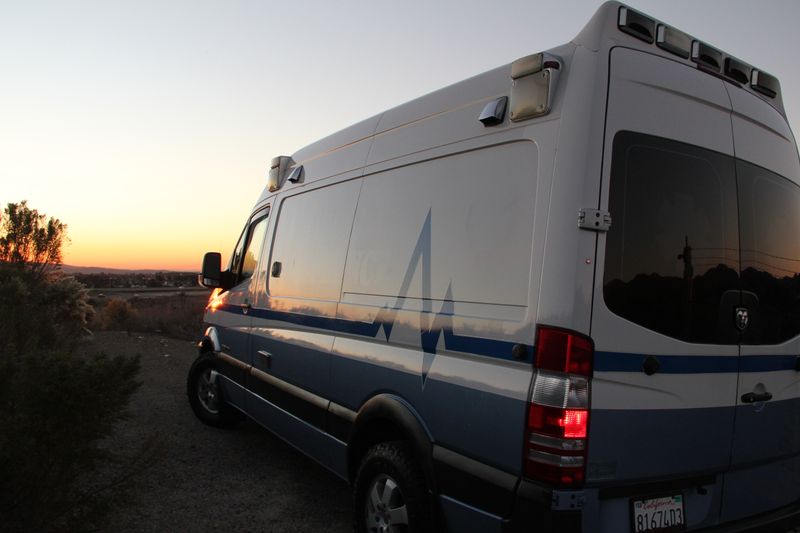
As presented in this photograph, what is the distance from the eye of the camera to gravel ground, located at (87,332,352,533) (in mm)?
3764

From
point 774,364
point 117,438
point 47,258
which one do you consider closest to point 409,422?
point 774,364

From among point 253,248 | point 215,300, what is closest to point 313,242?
point 253,248

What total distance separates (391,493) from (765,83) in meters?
2.82

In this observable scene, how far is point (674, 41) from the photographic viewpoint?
262cm

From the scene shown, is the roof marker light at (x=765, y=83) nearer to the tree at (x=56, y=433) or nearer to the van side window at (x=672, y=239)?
the van side window at (x=672, y=239)

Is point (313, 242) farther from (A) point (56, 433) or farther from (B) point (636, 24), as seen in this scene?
(B) point (636, 24)

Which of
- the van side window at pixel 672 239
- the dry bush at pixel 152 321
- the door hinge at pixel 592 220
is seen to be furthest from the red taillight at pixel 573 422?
the dry bush at pixel 152 321

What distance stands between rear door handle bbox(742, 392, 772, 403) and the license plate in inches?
21.2

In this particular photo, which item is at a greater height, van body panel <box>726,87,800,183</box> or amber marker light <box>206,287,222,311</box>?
van body panel <box>726,87,800,183</box>

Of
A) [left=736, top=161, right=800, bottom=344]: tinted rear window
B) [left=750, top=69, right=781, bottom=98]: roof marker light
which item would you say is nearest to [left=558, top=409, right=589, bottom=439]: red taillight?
→ [left=736, top=161, right=800, bottom=344]: tinted rear window

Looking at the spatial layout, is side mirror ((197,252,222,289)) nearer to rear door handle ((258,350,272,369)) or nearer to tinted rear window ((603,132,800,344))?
rear door handle ((258,350,272,369))

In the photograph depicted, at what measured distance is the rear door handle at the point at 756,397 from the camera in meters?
2.58

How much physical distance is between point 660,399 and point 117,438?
4.95 meters

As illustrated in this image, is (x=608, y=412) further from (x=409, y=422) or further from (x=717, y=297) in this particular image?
(x=409, y=422)
